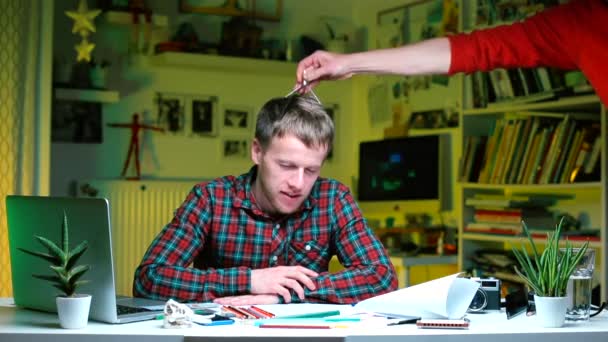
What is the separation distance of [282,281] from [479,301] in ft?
1.56

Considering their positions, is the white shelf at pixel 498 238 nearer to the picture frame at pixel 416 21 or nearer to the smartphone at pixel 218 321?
the picture frame at pixel 416 21

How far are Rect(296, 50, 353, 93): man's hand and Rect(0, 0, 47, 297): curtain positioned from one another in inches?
82.3

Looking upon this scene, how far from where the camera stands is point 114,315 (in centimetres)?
171

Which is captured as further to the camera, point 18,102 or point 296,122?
point 18,102

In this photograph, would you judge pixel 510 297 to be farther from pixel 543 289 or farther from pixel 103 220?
pixel 103 220

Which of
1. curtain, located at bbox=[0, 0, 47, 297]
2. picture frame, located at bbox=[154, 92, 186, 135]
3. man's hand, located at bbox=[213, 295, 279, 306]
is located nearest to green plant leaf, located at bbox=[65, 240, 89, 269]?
man's hand, located at bbox=[213, 295, 279, 306]

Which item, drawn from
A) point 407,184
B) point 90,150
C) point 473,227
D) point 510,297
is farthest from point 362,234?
point 90,150

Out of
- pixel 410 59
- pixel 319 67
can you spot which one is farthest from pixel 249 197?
pixel 410 59

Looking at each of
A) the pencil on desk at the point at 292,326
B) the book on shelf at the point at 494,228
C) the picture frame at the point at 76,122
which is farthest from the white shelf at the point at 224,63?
the pencil on desk at the point at 292,326

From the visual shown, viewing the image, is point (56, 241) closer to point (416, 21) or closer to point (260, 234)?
point (260, 234)

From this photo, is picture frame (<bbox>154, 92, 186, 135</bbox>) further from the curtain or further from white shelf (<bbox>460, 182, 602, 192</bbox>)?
white shelf (<bbox>460, 182, 602, 192</bbox>)

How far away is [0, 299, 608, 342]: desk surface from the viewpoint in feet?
5.14

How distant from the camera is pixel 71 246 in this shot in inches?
70.4

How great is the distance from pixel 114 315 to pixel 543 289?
84 cm
